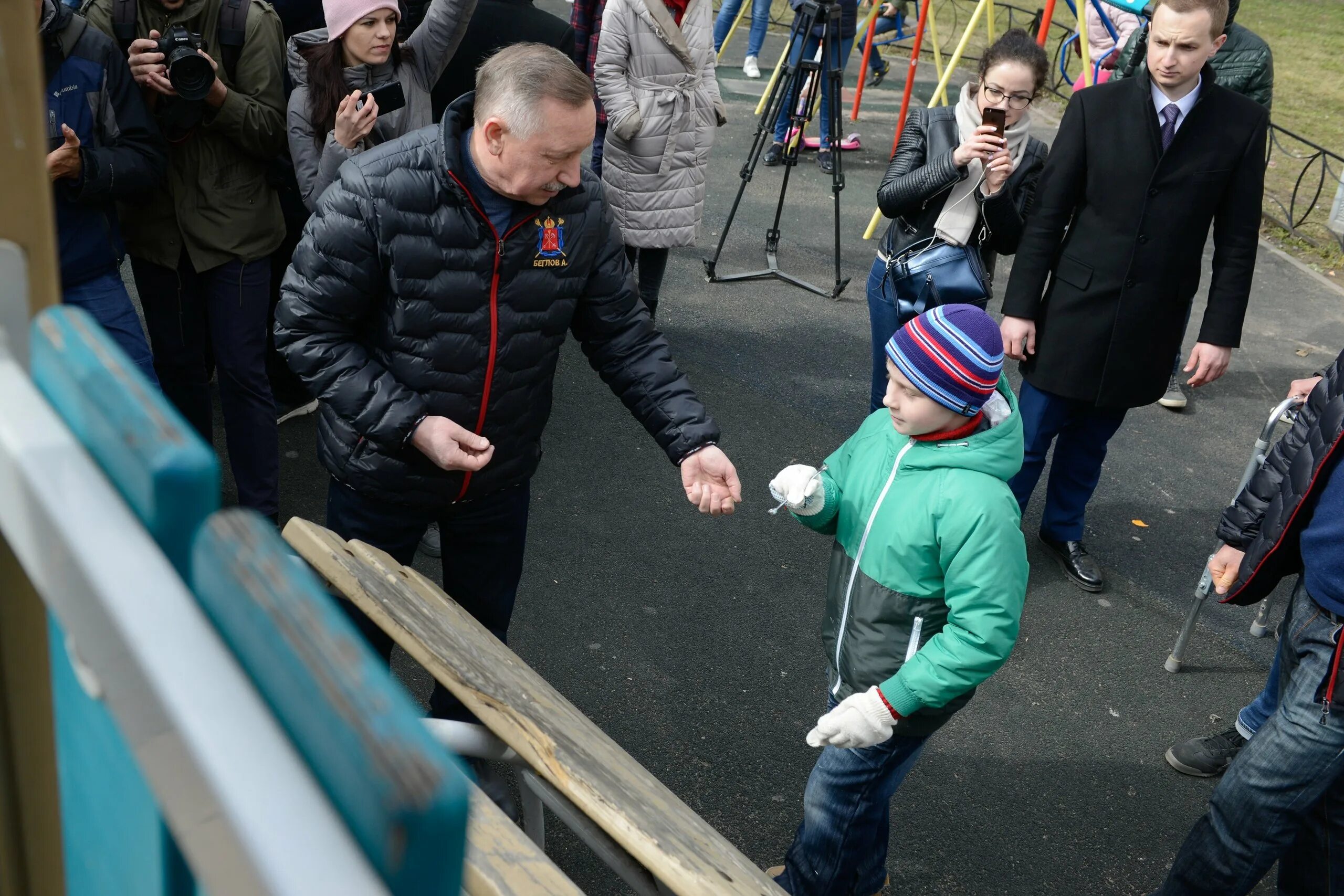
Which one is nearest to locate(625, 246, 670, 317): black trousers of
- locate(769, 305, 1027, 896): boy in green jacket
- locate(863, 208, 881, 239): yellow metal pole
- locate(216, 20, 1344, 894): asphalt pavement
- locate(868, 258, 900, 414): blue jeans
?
locate(216, 20, 1344, 894): asphalt pavement

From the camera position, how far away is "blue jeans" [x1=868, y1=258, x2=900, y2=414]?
443 cm

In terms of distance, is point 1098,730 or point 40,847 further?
point 1098,730

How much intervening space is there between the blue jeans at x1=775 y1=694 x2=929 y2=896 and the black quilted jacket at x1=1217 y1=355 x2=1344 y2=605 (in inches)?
38.0

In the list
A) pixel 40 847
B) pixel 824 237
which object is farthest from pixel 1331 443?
pixel 824 237

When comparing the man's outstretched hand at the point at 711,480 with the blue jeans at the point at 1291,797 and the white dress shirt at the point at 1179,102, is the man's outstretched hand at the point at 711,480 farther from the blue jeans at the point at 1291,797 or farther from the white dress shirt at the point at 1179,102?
the white dress shirt at the point at 1179,102

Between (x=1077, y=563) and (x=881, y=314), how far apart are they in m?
1.24

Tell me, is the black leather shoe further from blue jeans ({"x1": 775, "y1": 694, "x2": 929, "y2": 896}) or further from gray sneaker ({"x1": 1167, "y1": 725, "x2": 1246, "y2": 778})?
blue jeans ({"x1": 775, "y1": 694, "x2": 929, "y2": 896})

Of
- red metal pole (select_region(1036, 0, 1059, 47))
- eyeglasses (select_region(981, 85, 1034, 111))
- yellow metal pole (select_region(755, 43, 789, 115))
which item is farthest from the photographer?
red metal pole (select_region(1036, 0, 1059, 47))

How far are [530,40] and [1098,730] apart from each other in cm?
318

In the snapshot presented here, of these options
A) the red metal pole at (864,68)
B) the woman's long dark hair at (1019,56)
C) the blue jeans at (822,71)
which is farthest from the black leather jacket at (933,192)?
the red metal pole at (864,68)

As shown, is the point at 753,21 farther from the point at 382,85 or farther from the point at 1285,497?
the point at 1285,497

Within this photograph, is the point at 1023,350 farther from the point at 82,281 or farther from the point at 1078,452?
the point at 82,281

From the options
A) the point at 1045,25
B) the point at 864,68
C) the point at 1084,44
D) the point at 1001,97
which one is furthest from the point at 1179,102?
the point at 864,68

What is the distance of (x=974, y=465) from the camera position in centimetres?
255
